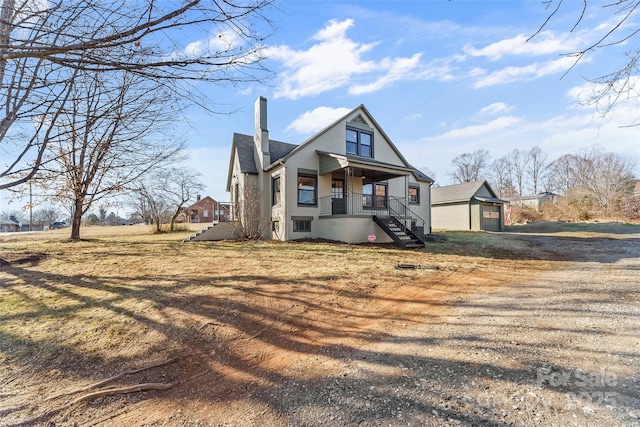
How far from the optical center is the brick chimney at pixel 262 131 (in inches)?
582

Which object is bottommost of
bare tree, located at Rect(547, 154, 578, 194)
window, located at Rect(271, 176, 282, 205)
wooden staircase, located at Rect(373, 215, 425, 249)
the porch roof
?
wooden staircase, located at Rect(373, 215, 425, 249)

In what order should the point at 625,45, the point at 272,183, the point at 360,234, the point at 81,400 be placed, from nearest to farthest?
1. the point at 81,400
2. the point at 625,45
3. the point at 360,234
4. the point at 272,183

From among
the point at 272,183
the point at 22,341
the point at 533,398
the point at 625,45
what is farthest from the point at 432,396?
the point at 272,183

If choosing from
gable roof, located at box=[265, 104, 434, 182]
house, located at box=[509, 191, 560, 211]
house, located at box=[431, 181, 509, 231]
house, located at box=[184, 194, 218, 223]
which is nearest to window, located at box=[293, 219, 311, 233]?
gable roof, located at box=[265, 104, 434, 182]

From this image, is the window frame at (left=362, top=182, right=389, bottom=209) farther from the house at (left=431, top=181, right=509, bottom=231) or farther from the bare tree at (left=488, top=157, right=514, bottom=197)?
the bare tree at (left=488, top=157, right=514, bottom=197)

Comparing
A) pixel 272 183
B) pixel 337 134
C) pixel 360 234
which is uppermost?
pixel 337 134

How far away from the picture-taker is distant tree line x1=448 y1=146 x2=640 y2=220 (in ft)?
98.5

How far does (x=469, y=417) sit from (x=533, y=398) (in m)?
0.67

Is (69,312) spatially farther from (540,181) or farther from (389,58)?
(540,181)

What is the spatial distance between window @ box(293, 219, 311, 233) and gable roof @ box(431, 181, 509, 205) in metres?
17.7

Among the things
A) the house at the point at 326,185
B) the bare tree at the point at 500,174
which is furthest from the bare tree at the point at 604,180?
the house at the point at 326,185

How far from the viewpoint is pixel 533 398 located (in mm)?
2346

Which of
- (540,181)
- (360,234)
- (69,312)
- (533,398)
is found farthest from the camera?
(540,181)

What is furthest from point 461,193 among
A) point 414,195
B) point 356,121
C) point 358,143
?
point 356,121
